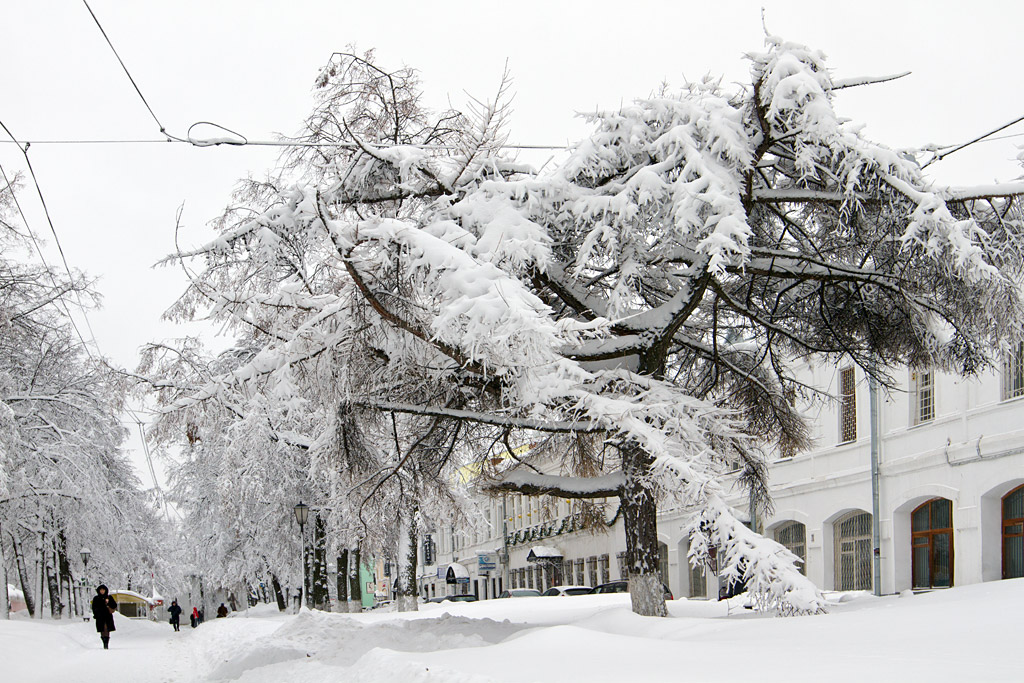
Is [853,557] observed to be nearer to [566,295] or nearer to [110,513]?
[566,295]

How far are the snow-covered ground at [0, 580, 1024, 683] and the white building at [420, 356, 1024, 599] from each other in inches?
162

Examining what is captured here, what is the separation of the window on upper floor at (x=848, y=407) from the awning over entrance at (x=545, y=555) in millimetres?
27337

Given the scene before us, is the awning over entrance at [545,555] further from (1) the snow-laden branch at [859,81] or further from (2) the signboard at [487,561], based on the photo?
(1) the snow-laden branch at [859,81]

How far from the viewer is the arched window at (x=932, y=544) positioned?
77.8 feet

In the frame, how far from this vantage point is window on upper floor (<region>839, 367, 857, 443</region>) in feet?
93.1

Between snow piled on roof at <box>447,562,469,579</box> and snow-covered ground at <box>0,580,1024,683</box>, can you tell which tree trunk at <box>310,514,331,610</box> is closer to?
snow-covered ground at <box>0,580,1024,683</box>

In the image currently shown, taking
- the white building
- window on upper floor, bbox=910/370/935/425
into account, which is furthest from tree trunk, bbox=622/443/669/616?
window on upper floor, bbox=910/370/935/425

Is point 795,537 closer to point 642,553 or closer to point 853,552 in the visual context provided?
point 853,552

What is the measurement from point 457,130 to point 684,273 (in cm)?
Answer: 376

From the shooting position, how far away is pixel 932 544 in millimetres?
24391

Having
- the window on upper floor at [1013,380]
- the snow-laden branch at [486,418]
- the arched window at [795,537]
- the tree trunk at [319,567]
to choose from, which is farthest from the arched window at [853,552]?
the snow-laden branch at [486,418]

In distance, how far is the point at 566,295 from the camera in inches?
573

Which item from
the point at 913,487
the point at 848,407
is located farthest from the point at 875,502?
the point at 848,407

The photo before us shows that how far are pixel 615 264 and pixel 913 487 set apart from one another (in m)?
13.7
